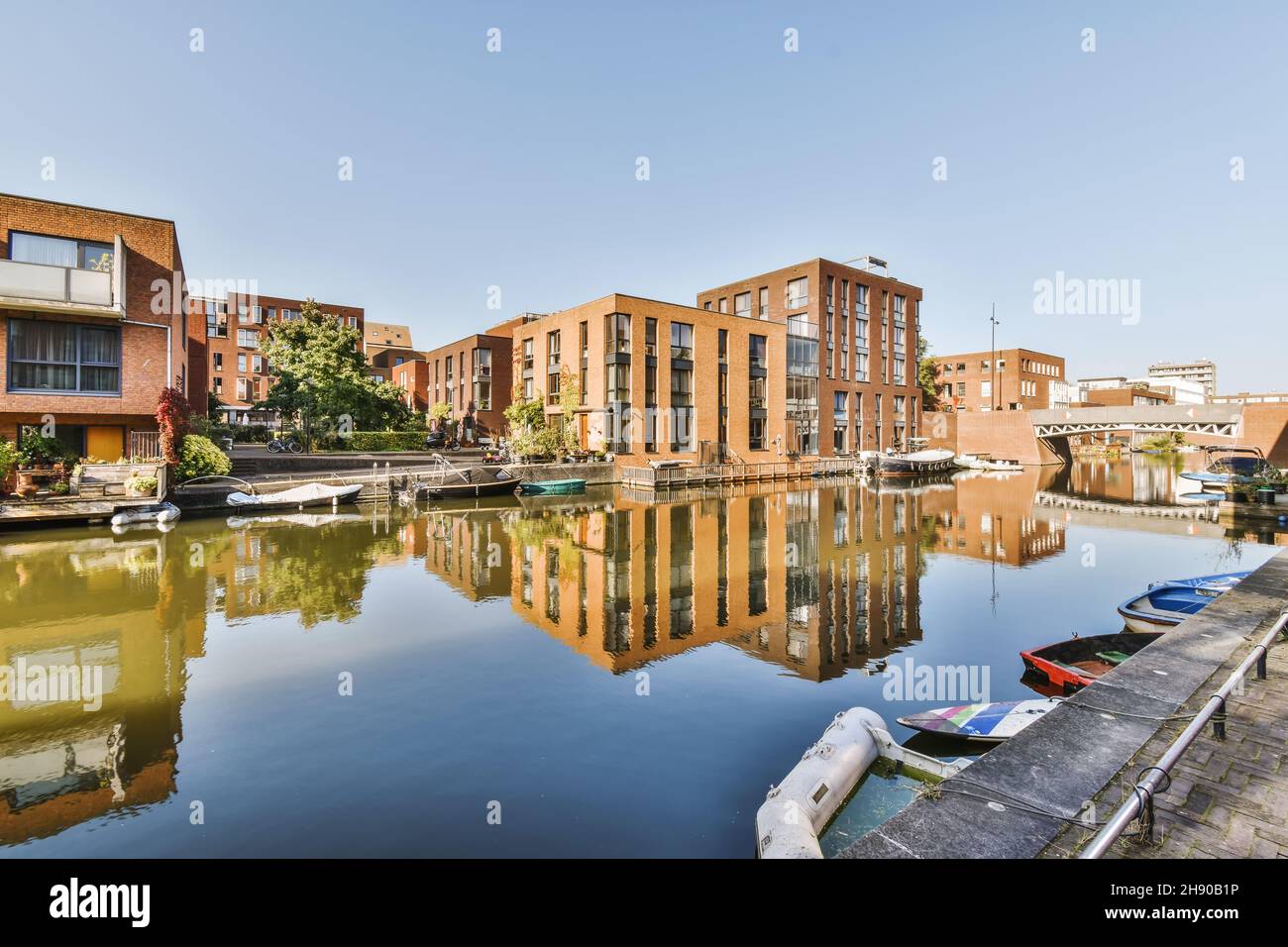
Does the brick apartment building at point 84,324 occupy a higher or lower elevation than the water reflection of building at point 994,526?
higher

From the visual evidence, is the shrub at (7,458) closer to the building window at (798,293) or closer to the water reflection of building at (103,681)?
the water reflection of building at (103,681)

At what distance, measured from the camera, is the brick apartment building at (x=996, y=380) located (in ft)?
248

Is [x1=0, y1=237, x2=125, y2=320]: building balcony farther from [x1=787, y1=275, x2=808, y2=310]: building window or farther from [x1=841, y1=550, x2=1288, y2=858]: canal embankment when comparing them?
[x1=787, y1=275, x2=808, y2=310]: building window

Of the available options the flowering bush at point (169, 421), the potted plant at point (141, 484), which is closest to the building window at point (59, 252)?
the flowering bush at point (169, 421)

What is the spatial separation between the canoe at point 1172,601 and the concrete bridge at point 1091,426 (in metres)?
45.6

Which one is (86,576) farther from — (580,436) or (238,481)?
(580,436)

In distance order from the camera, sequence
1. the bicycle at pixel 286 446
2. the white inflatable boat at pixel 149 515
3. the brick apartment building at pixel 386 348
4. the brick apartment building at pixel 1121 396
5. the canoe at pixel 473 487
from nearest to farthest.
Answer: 1. the white inflatable boat at pixel 149 515
2. the canoe at pixel 473 487
3. the bicycle at pixel 286 446
4. the brick apartment building at pixel 386 348
5. the brick apartment building at pixel 1121 396

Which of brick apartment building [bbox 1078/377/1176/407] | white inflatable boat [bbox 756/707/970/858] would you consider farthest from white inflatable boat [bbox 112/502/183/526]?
brick apartment building [bbox 1078/377/1176/407]

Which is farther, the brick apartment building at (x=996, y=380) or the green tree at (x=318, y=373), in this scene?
the brick apartment building at (x=996, y=380)

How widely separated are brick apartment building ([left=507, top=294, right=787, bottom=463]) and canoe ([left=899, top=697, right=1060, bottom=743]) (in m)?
31.4

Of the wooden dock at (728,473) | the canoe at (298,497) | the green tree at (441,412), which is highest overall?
the green tree at (441,412)

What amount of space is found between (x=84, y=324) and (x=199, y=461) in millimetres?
5687

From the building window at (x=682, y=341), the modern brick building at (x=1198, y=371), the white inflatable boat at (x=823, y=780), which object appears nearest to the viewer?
the white inflatable boat at (x=823, y=780)
